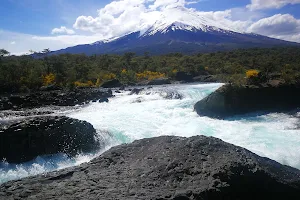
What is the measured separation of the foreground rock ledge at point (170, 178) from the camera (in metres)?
4.04

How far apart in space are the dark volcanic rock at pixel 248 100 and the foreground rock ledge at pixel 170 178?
11.4 m

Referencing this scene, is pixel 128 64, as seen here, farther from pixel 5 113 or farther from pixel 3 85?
pixel 5 113

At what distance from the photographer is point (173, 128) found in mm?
13883

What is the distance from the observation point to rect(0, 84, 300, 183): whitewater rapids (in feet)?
31.4

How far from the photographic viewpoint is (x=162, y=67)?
48.7 meters

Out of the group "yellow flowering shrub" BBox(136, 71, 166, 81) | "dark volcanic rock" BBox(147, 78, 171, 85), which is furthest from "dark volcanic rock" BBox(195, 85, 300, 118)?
"yellow flowering shrub" BBox(136, 71, 166, 81)

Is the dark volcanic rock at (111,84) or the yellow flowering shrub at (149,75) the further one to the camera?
the yellow flowering shrub at (149,75)

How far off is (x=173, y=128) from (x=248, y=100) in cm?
591

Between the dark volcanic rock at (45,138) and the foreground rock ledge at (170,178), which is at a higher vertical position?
the foreground rock ledge at (170,178)

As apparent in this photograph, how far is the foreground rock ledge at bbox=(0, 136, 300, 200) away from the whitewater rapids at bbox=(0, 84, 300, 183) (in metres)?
4.90

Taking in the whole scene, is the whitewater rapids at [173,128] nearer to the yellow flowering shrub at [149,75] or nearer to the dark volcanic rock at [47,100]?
the dark volcanic rock at [47,100]

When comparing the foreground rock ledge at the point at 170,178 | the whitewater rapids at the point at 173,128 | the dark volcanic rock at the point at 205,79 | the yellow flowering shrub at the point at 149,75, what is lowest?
the whitewater rapids at the point at 173,128

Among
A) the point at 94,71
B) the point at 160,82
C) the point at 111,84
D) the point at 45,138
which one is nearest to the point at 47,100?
the point at 111,84

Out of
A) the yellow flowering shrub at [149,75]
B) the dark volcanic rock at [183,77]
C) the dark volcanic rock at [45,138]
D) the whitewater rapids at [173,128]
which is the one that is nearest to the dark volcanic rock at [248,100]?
the whitewater rapids at [173,128]
